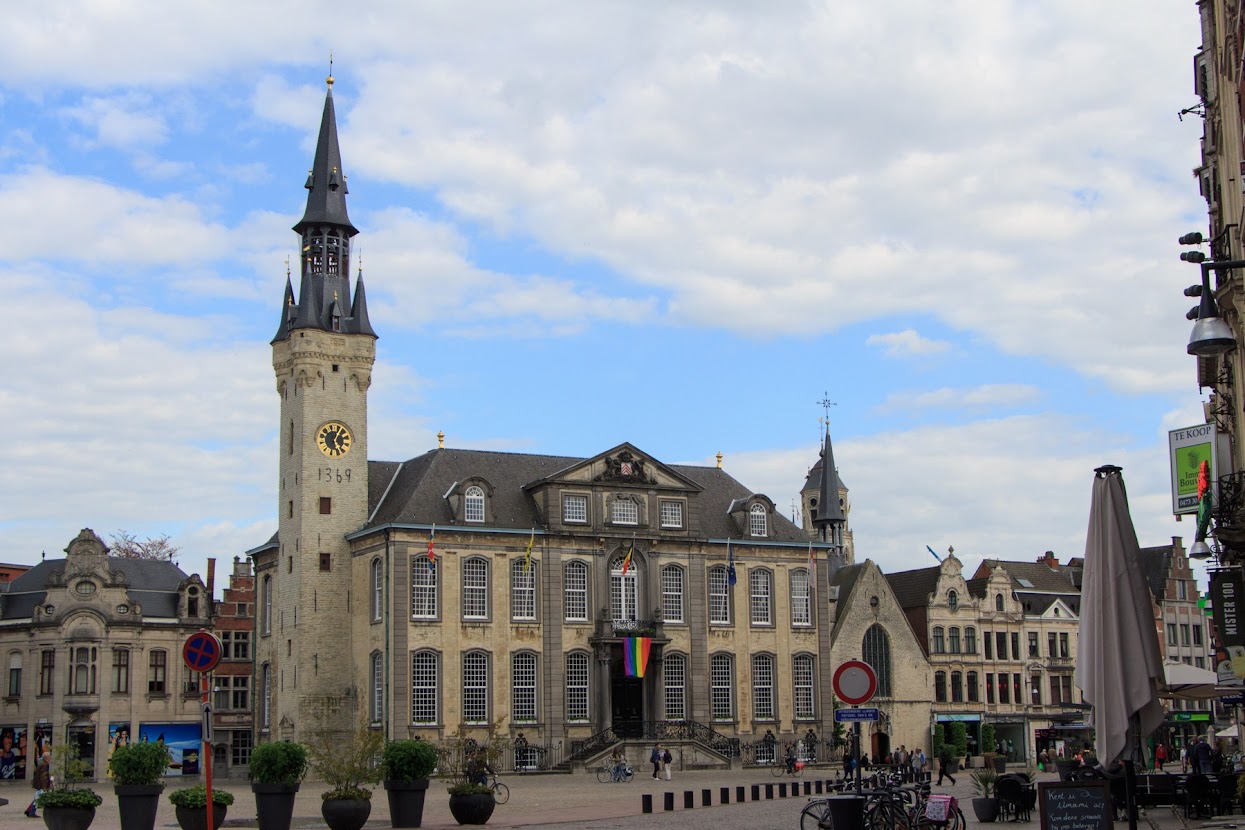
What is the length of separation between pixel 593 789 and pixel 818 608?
22518mm

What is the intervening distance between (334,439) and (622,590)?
13356 millimetres

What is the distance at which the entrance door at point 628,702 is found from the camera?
61812mm

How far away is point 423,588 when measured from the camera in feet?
193

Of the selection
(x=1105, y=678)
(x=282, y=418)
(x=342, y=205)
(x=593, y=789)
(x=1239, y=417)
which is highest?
(x=342, y=205)

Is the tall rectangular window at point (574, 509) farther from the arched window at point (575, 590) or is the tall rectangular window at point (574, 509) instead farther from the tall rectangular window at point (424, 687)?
the tall rectangular window at point (424, 687)

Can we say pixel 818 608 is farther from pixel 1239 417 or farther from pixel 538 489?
pixel 1239 417

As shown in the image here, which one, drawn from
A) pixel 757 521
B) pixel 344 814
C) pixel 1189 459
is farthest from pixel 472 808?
pixel 757 521

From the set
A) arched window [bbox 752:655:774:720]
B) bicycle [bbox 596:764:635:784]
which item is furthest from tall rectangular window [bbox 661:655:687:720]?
bicycle [bbox 596:764:635:784]

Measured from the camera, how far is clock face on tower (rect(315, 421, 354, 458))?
2415 inches

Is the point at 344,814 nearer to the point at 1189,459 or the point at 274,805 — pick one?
the point at 274,805

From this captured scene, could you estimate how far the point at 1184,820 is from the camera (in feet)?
87.0

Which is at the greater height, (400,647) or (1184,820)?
(400,647)

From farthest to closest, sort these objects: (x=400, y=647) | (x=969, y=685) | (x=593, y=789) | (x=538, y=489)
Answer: (x=969, y=685) → (x=538, y=489) → (x=400, y=647) → (x=593, y=789)

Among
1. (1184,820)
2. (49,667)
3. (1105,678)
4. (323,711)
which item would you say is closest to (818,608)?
(323,711)
